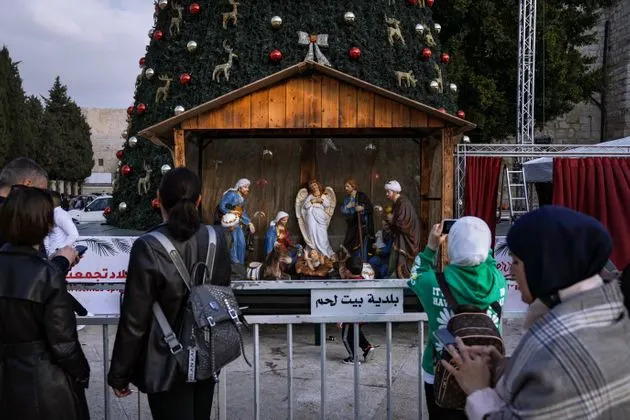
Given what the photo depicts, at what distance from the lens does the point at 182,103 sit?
9953 millimetres

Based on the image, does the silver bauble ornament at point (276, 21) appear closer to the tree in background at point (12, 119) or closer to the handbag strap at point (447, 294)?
the handbag strap at point (447, 294)

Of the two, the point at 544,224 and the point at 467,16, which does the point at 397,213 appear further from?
the point at 467,16

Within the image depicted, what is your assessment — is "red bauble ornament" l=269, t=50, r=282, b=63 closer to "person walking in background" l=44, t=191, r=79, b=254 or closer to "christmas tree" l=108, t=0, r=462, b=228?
"christmas tree" l=108, t=0, r=462, b=228

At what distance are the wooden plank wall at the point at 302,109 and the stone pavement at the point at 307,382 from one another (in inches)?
115

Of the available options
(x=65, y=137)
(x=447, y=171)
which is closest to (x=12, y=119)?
(x=65, y=137)

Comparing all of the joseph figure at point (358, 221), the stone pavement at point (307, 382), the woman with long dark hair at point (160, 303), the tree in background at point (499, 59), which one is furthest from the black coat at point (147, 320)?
the tree in background at point (499, 59)

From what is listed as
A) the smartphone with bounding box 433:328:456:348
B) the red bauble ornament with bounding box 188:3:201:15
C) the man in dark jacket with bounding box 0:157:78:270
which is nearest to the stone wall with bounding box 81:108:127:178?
the red bauble ornament with bounding box 188:3:201:15

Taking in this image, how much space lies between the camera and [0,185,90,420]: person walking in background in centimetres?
259

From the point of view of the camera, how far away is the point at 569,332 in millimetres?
1507

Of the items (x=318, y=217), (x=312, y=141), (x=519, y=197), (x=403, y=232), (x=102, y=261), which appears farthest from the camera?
(x=519, y=197)

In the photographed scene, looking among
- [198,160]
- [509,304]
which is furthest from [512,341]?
[198,160]

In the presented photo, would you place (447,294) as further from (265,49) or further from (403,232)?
(265,49)

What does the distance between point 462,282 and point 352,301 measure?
1.10m

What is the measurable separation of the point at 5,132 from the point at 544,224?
122 ft
